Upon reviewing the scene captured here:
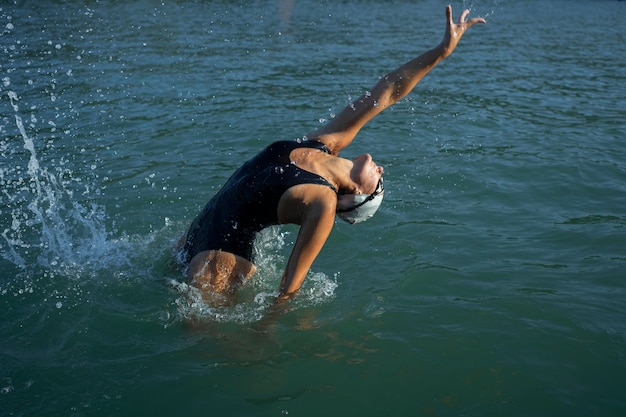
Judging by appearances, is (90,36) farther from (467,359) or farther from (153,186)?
(467,359)

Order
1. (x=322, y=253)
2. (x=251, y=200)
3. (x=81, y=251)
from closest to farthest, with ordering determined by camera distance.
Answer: (x=251, y=200)
(x=81, y=251)
(x=322, y=253)

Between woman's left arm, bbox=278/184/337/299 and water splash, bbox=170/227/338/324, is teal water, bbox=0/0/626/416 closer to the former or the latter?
water splash, bbox=170/227/338/324

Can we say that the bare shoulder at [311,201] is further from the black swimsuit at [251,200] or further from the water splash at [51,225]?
the water splash at [51,225]

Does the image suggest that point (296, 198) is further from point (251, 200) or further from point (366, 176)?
point (366, 176)

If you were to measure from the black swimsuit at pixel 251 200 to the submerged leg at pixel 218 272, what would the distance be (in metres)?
0.06

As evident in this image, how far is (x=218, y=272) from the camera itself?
5.25 meters

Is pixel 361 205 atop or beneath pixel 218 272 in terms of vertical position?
atop

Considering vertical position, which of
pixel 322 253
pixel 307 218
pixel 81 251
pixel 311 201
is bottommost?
pixel 322 253

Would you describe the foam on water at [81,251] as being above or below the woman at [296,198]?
below

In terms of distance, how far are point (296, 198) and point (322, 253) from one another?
6.84 ft

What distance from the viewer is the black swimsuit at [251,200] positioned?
15.8 ft

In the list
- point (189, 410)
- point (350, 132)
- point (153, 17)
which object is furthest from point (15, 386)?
point (153, 17)

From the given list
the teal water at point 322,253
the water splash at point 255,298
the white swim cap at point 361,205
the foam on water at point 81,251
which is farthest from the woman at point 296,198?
the teal water at point 322,253

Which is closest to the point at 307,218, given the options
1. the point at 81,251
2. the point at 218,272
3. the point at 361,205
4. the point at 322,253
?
the point at 361,205
